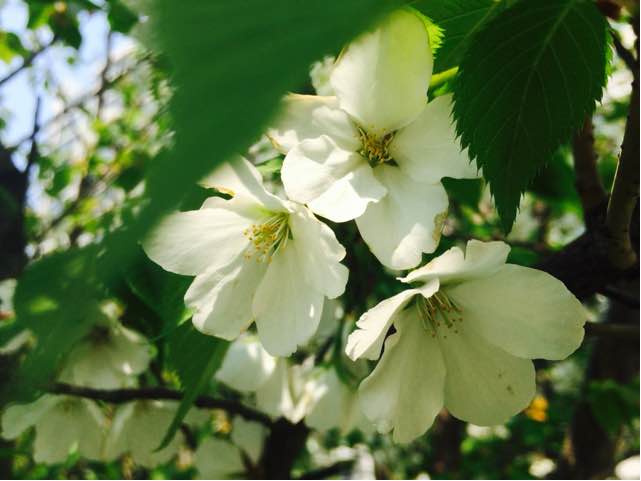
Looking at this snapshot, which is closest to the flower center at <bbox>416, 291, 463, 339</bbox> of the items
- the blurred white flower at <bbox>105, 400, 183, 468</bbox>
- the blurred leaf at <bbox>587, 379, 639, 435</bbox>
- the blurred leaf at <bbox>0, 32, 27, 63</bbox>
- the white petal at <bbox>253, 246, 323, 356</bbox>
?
the white petal at <bbox>253, 246, 323, 356</bbox>

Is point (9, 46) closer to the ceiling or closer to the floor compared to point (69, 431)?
closer to the ceiling

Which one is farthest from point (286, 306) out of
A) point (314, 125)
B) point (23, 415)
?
point (23, 415)

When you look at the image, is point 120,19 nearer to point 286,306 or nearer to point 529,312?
point 286,306

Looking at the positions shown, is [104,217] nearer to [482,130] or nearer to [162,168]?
[162,168]

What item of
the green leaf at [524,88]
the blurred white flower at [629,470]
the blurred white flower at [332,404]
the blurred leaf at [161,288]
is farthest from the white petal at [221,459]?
the green leaf at [524,88]

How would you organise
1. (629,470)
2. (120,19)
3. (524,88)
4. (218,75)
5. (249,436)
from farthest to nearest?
(629,470) < (249,436) < (120,19) < (524,88) < (218,75)

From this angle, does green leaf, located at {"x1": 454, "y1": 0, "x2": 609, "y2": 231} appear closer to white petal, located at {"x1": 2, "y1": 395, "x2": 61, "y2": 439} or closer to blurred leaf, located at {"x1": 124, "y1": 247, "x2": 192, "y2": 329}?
blurred leaf, located at {"x1": 124, "y1": 247, "x2": 192, "y2": 329}
